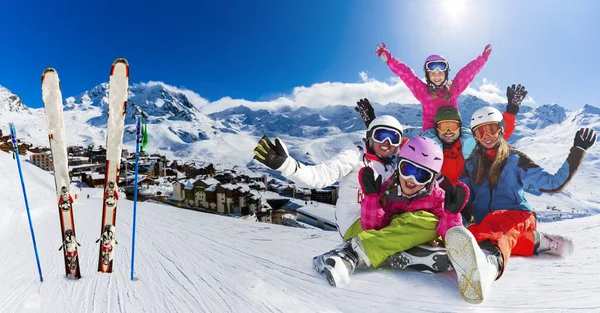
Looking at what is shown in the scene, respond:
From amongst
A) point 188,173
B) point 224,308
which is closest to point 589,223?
point 224,308

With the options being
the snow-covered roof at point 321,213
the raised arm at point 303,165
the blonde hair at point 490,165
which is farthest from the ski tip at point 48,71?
the snow-covered roof at point 321,213

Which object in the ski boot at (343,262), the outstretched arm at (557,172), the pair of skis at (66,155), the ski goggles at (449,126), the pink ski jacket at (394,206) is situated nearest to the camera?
the ski boot at (343,262)

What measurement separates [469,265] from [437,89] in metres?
2.81

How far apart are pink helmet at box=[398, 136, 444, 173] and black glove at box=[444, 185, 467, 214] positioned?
248mm

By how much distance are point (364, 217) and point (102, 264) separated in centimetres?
267

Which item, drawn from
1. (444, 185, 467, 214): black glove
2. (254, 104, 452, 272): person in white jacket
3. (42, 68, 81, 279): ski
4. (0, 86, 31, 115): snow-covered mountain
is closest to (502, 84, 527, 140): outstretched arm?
(254, 104, 452, 272): person in white jacket

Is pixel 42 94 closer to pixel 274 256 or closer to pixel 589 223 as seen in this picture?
pixel 274 256

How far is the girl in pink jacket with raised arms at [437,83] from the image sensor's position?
4.30m

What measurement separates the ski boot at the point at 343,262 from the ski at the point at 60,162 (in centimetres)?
241

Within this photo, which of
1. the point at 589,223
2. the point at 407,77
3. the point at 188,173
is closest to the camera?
the point at 407,77

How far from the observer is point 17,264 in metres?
4.26

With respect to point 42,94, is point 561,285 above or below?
below

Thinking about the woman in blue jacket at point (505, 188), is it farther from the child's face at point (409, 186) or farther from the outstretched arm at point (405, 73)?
the outstretched arm at point (405, 73)

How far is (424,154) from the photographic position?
2779mm
